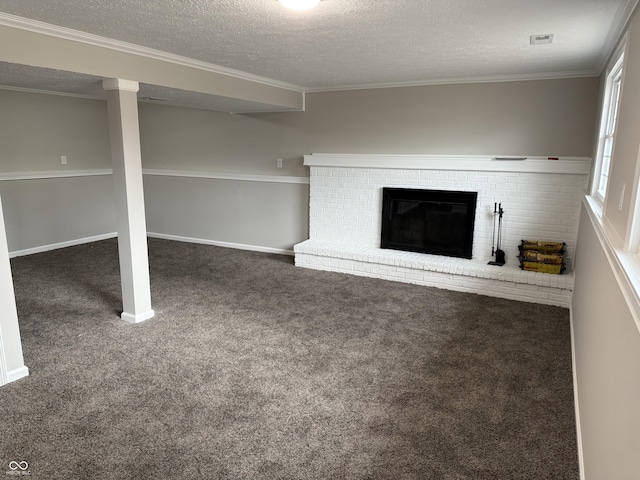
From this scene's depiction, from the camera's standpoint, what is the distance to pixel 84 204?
6484mm

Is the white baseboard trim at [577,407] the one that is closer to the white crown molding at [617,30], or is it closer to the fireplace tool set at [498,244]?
the fireplace tool set at [498,244]

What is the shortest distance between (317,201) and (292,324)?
7.39ft

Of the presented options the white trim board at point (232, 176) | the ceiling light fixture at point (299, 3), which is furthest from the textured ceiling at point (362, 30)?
the white trim board at point (232, 176)

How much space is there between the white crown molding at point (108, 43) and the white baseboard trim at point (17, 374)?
2092mm

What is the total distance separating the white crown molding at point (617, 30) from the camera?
7.39 ft

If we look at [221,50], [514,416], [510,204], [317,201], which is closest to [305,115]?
[317,201]

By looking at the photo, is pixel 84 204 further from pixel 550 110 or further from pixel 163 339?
pixel 550 110

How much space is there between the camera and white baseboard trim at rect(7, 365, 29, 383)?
110 inches

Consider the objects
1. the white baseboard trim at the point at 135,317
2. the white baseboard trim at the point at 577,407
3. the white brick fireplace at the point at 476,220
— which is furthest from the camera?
the white brick fireplace at the point at 476,220

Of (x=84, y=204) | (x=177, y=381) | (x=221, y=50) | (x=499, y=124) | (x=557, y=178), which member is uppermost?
(x=221, y=50)

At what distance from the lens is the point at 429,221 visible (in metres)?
5.07

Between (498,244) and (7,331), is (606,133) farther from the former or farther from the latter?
(7,331)

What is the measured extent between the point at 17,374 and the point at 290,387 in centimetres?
173

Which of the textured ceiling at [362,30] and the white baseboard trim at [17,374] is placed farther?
the white baseboard trim at [17,374]
